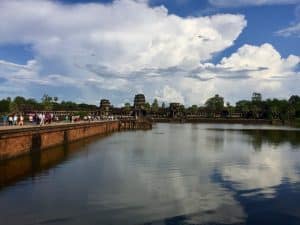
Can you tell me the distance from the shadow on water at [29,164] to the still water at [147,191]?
56 mm

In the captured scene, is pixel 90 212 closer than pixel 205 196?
Yes

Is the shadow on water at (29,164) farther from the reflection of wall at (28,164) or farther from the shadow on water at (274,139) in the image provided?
the shadow on water at (274,139)

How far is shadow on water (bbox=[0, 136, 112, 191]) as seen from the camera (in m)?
25.4

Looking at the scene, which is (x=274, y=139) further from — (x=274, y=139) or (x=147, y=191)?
(x=147, y=191)

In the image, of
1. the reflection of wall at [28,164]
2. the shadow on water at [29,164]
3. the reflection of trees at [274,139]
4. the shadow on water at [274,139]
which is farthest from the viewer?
the reflection of trees at [274,139]

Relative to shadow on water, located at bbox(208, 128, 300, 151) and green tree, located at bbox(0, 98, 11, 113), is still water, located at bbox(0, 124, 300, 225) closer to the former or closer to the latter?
shadow on water, located at bbox(208, 128, 300, 151)

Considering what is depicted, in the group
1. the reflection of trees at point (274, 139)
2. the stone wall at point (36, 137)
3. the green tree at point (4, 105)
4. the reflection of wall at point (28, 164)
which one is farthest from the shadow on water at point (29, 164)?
the green tree at point (4, 105)

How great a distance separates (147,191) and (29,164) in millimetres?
12466

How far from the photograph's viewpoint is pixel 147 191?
893 inches

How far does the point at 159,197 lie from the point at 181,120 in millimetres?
178462

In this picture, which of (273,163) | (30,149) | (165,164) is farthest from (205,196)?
(30,149)

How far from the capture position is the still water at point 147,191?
17.4 meters

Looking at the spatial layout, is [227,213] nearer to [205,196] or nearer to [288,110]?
[205,196]

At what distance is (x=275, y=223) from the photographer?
16.9 metres
